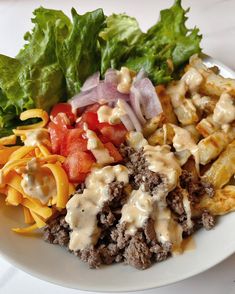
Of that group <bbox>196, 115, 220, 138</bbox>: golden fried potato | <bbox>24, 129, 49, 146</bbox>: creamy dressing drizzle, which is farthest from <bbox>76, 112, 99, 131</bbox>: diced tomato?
<bbox>196, 115, 220, 138</bbox>: golden fried potato

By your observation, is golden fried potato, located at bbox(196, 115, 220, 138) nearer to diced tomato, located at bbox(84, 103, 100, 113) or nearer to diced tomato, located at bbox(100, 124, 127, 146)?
diced tomato, located at bbox(100, 124, 127, 146)

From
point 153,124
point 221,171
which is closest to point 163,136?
point 153,124

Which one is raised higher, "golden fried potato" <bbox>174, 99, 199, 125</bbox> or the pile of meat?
"golden fried potato" <bbox>174, 99, 199, 125</bbox>

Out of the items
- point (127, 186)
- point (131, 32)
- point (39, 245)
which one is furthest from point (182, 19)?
point (39, 245)

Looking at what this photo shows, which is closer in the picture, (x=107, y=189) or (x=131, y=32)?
(x=107, y=189)

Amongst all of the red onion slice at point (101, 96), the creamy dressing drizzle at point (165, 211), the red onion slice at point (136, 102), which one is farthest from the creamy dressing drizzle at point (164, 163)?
the red onion slice at point (101, 96)

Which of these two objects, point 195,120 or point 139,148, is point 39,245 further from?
point 195,120
